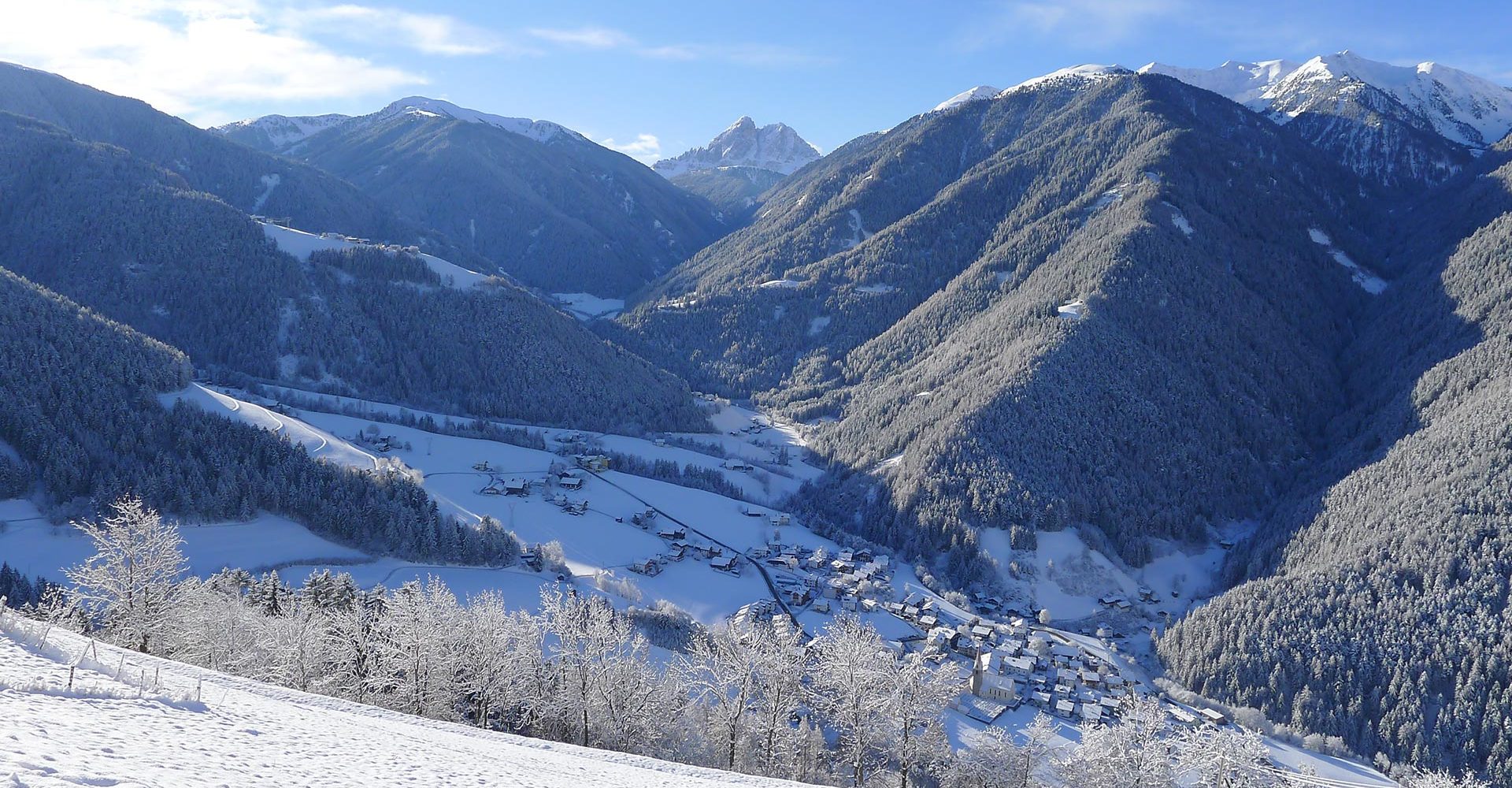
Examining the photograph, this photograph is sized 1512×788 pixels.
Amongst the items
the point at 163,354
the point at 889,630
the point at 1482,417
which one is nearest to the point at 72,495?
the point at 163,354

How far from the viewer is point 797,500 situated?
11312 centimetres

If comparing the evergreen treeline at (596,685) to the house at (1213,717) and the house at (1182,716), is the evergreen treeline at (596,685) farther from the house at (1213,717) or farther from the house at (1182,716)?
the house at (1213,717)

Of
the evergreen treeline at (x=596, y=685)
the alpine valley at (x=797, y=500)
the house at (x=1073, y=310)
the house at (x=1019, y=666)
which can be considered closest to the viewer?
the evergreen treeline at (x=596, y=685)

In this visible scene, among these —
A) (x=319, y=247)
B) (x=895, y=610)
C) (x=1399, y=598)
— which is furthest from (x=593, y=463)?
(x=1399, y=598)

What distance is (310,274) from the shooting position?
142 m

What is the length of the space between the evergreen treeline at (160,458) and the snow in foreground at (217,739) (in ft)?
149

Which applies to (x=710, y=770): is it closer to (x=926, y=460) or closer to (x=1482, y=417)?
(x=926, y=460)

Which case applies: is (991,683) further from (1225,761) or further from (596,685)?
(596,685)

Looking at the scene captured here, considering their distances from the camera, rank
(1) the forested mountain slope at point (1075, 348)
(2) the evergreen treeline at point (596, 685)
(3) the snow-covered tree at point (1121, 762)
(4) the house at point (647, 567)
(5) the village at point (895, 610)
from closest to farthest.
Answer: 1. (2) the evergreen treeline at point (596, 685)
2. (3) the snow-covered tree at point (1121, 762)
3. (5) the village at point (895, 610)
4. (4) the house at point (647, 567)
5. (1) the forested mountain slope at point (1075, 348)

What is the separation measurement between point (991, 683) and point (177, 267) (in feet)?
477

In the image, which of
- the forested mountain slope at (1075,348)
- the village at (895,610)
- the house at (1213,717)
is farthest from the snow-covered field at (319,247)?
the house at (1213,717)

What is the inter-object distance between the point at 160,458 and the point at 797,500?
2834 inches

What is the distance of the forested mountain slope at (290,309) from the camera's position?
131875mm

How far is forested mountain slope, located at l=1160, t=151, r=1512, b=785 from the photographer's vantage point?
202 ft
